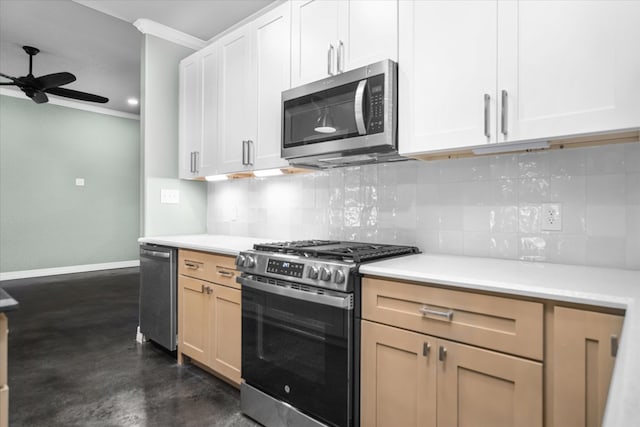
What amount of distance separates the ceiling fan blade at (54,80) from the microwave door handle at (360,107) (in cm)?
312

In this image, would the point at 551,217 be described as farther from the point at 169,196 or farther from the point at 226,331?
the point at 169,196

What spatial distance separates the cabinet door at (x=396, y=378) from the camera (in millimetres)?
1386

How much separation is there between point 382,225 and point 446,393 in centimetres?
111

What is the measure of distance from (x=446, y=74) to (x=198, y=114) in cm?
219

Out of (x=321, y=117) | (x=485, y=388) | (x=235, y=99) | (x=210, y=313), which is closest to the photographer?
Answer: (x=485, y=388)

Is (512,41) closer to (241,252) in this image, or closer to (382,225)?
(382,225)

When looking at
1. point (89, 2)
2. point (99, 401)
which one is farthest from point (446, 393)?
point (89, 2)

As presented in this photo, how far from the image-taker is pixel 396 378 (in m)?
1.46

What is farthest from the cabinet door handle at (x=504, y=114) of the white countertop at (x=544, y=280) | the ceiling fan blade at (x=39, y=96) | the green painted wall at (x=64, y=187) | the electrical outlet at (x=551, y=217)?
the green painted wall at (x=64, y=187)

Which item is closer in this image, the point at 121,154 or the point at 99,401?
the point at 99,401

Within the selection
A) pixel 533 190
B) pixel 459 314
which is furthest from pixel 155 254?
pixel 533 190

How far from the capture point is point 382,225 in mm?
2281

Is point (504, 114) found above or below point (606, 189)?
above

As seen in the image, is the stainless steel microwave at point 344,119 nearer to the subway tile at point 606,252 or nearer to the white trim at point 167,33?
the subway tile at point 606,252
